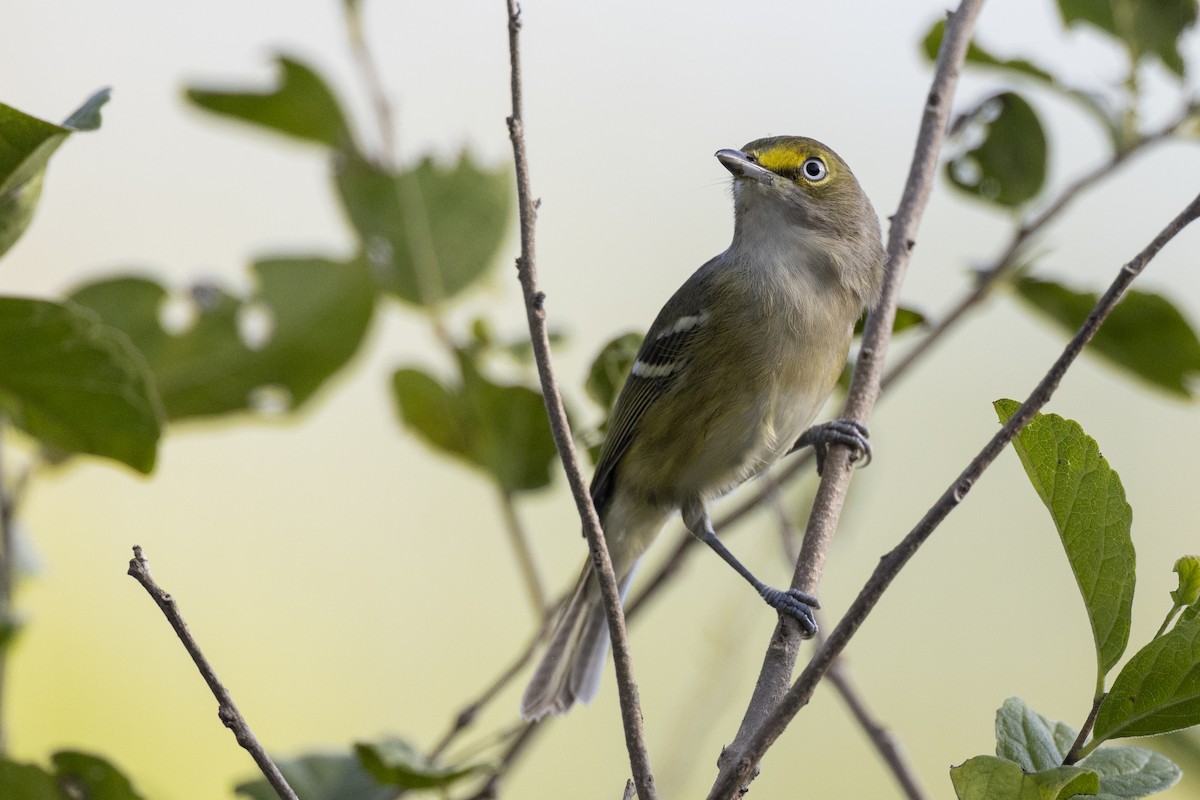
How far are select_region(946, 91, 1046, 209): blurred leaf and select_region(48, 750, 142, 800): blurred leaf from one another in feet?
7.14

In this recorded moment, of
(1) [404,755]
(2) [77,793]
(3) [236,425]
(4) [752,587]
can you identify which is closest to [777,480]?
(4) [752,587]

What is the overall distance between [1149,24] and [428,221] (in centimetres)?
170

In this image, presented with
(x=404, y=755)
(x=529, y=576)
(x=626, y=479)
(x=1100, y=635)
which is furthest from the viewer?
(x=626, y=479)

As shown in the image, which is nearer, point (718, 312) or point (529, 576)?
point (529, 576)

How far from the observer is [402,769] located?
1.94 meters

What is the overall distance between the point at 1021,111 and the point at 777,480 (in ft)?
3.50

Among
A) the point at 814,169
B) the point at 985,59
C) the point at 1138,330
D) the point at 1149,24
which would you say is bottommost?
the point at 1138,330

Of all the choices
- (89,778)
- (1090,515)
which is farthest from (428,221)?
(1090,515)

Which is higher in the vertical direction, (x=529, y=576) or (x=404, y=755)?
(x=529, y=576)

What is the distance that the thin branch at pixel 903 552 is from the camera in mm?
1295

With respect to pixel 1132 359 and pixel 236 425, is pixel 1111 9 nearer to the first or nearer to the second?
pixel 1132 359

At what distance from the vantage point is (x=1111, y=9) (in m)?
2.75

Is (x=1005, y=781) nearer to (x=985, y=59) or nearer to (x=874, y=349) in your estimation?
(x=874, y=349)

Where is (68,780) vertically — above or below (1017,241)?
below
